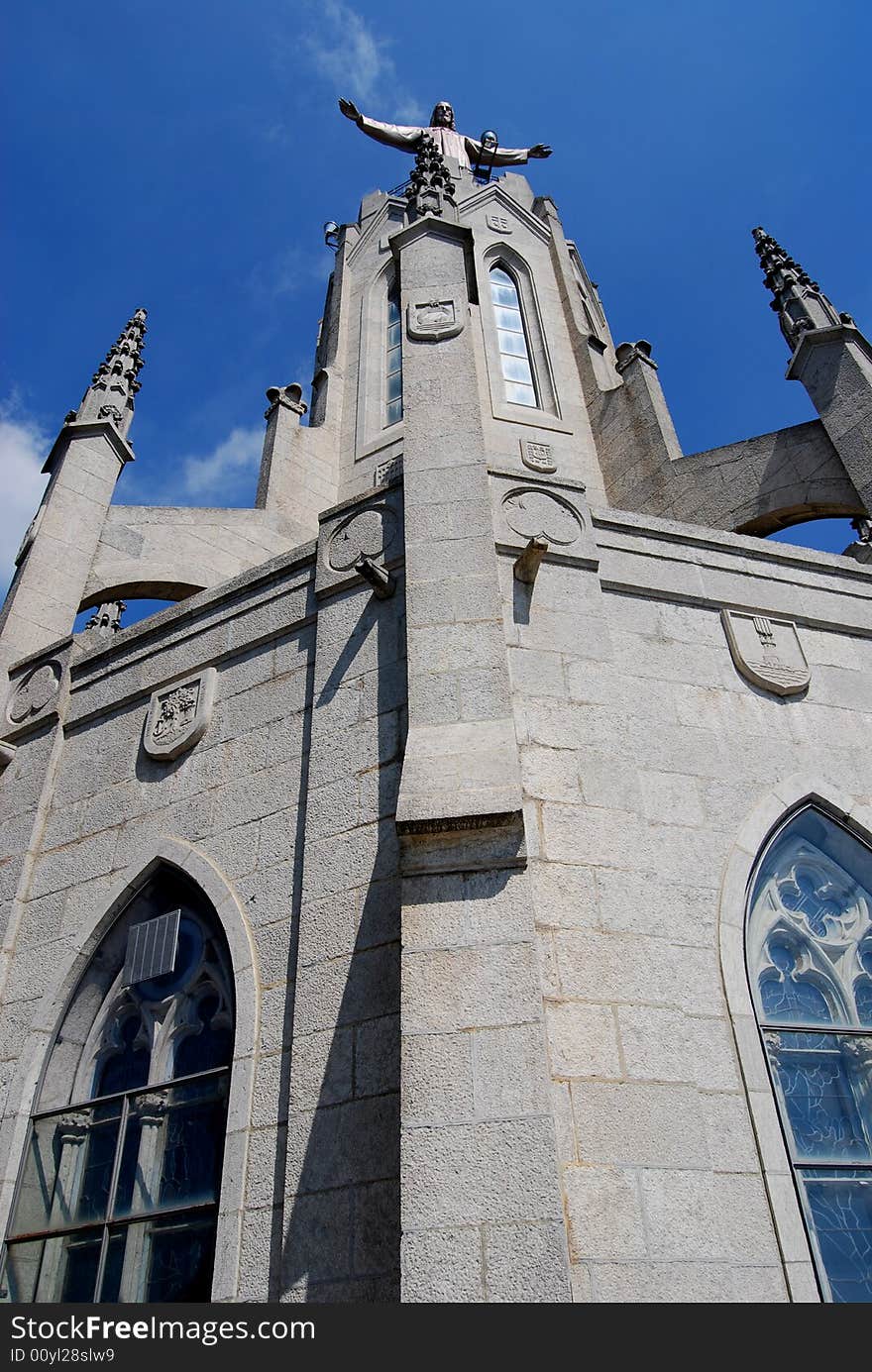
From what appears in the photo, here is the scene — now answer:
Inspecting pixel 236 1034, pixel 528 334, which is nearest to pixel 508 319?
pixel 528 334

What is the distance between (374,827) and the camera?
5.97 m

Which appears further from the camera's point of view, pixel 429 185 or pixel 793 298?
pixel 793 298

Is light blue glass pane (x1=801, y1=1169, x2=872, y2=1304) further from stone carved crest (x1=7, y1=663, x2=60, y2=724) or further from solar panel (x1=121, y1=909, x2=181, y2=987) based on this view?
stone carved crest (x1=7, y1=663, x2=60, y2=724)

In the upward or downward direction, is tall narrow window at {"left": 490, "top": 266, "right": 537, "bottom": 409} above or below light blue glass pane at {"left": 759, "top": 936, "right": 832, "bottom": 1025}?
above

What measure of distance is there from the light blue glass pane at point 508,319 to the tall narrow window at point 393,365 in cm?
154

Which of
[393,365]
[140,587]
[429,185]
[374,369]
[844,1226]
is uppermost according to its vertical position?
[393,365]

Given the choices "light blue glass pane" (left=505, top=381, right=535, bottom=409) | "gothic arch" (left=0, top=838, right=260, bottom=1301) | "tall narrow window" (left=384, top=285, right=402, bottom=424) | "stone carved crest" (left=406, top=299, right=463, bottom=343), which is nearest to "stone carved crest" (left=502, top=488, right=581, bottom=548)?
"stone carved crest" (left=406, top=299, right=463, bottom=343)

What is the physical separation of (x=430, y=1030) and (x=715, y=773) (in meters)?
2.76

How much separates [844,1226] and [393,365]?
1267 centimetres

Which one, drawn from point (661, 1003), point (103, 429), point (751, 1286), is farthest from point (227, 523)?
point (751, 1286)

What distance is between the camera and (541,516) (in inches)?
288

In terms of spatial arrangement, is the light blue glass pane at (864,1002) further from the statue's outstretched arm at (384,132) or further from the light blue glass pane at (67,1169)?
the statue's outstretched arm at (384,132)

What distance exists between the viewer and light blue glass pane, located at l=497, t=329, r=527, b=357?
14711 millimetres

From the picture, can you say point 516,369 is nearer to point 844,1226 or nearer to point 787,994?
point 787,994
